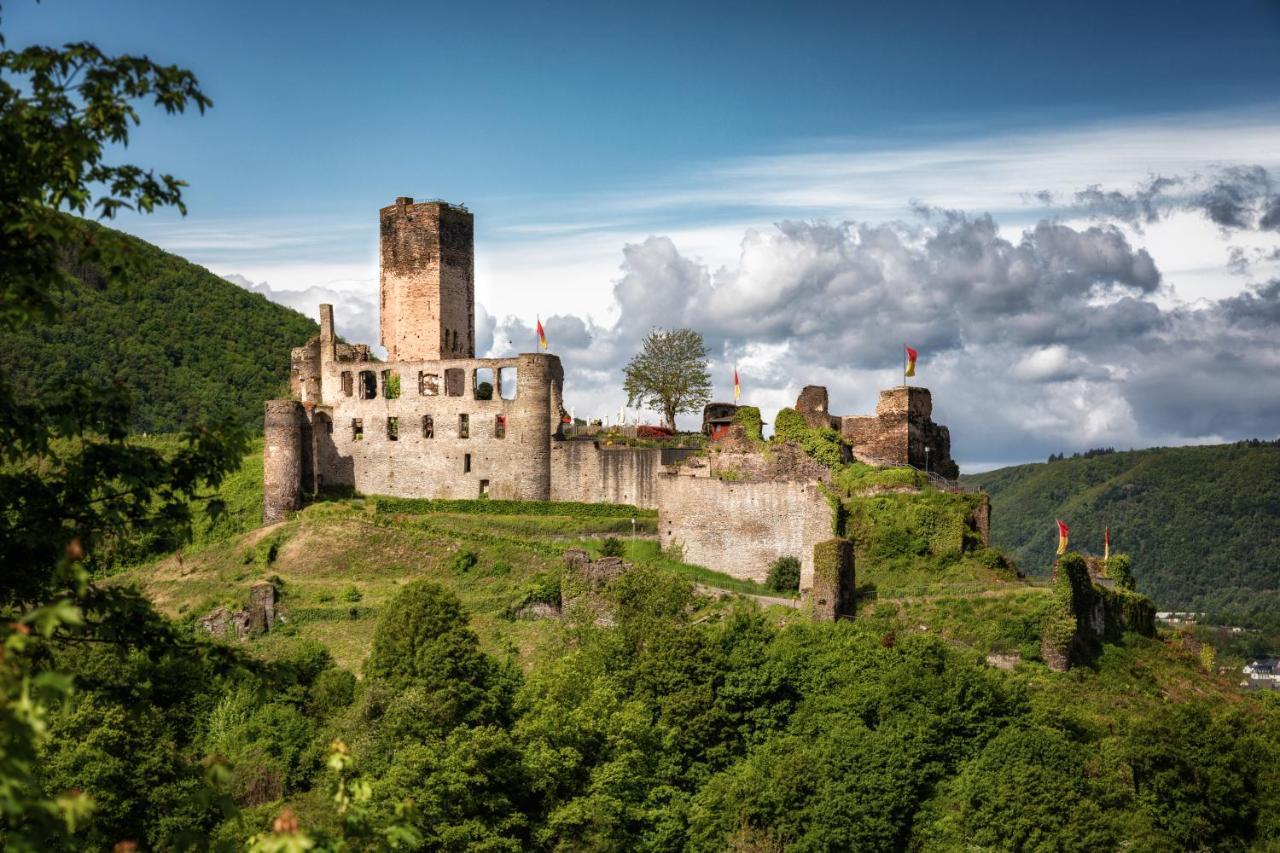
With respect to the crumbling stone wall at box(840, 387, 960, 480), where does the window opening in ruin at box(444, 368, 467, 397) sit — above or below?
above

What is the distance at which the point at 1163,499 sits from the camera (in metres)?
171

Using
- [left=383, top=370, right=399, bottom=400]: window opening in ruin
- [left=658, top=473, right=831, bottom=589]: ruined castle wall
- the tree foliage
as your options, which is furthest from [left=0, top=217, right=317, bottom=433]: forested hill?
the tree foliage

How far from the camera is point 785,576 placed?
4194cm

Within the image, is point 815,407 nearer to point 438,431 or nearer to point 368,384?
point 438,431

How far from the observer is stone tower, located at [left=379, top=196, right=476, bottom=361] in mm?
53375

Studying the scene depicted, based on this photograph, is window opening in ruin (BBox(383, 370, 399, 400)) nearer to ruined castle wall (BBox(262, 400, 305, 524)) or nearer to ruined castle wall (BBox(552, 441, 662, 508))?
ruined castle wall (BBox(262, 400, 305, 524))

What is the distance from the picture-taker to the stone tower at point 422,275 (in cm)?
5338

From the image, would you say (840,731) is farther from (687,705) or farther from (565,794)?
(565,794)

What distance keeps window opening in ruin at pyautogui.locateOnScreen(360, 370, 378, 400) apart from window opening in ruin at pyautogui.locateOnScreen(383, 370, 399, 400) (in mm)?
370

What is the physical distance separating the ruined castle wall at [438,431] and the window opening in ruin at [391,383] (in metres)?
0.04

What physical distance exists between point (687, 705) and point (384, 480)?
19.3 m

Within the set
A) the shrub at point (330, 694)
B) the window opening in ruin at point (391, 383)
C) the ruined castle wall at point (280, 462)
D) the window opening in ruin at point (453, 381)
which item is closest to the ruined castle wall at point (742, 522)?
the window opening in ruin at point (453, 381)

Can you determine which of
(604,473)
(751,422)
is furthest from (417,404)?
(751,422)

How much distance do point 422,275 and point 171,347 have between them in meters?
37.7
